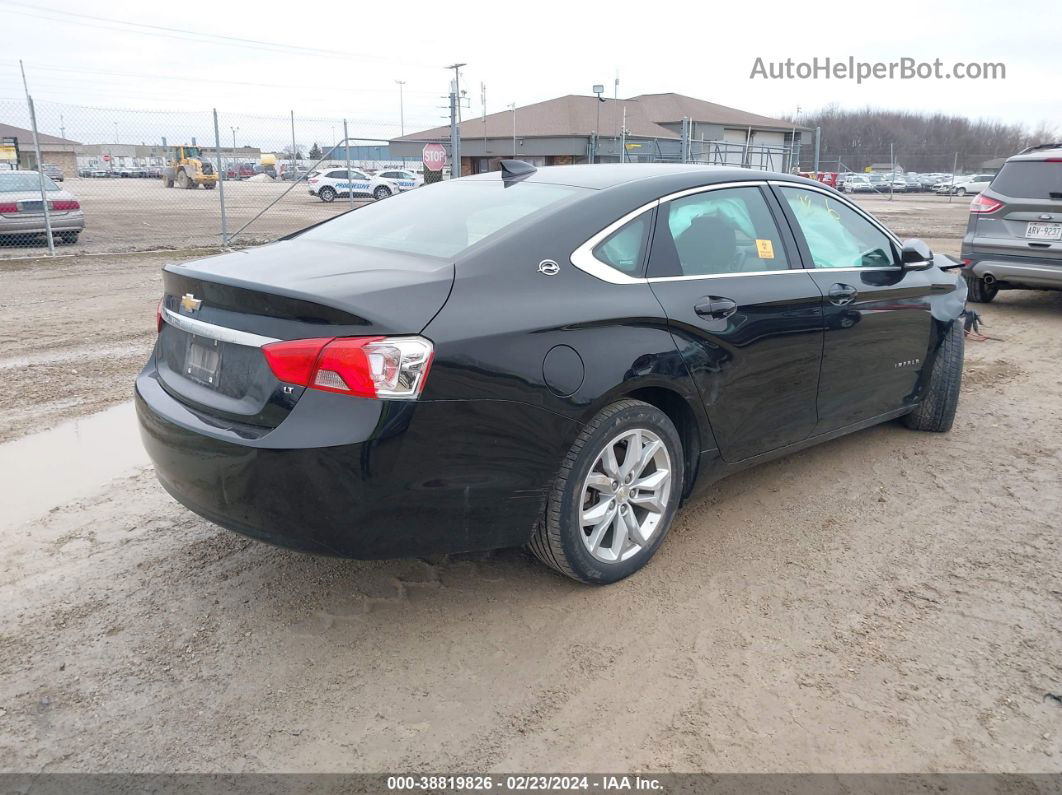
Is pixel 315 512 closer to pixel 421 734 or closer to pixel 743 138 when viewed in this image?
pixel 421 734

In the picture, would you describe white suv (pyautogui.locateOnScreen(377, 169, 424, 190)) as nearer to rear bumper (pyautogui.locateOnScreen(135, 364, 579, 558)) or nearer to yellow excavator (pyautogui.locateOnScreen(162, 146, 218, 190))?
yellow excavator (pyautogui.locateOnScreen(162, 146, 218, 190))

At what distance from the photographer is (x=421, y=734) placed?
8.25ft

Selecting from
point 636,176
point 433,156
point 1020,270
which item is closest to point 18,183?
point 433,156

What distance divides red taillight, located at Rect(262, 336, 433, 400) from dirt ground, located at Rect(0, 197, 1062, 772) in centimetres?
97

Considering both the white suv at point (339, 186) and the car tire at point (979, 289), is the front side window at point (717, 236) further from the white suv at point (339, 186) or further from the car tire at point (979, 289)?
the white suv at point (339, 186)

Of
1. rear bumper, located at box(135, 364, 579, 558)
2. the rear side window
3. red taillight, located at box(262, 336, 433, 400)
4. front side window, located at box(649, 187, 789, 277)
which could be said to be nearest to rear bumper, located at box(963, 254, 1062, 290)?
front side window, located at box(649, 187, 789, 277)

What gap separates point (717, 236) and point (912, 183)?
60.9 meters

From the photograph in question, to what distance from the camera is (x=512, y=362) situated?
9.24ft

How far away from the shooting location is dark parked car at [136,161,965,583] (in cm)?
264

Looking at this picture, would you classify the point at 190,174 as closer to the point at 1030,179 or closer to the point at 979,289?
the point at 979,289

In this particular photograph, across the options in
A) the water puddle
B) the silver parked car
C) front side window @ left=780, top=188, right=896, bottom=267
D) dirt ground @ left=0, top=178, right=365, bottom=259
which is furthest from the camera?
dirt ground @ left=0, top=178, right=365, bottom=259

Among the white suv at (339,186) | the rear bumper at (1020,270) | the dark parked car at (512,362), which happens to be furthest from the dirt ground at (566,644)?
the white suv at (339,186)

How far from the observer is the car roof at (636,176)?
3639 millimetres

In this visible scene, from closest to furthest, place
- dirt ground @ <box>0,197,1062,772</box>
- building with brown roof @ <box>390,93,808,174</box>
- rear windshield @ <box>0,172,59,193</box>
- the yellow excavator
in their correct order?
dirt ground @ <box>0,197,1062,772</box> → rear windshield @ <box>0,172,59,193</box> → building with brown roof @ <box>390,93,808,174</box> → the yellow excavator
